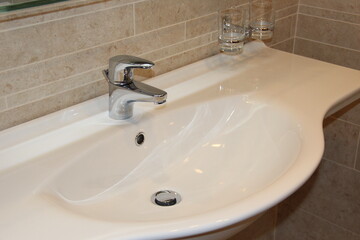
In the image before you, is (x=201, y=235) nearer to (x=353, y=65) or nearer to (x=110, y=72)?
(x=110, y=72)

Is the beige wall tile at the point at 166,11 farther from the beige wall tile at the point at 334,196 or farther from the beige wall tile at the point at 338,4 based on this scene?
the beige wall tile at the point at 334,196

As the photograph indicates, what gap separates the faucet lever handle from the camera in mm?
1146

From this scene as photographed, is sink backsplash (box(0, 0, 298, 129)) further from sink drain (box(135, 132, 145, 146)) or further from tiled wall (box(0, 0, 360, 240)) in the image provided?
sink drain (box(135, 132, 145, 146))

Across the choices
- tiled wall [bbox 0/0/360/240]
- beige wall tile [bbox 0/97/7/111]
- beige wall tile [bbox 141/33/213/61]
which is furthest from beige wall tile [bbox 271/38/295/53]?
beige wall tile [bbox 0/97/7/111]

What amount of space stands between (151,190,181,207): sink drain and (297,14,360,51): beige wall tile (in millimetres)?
850

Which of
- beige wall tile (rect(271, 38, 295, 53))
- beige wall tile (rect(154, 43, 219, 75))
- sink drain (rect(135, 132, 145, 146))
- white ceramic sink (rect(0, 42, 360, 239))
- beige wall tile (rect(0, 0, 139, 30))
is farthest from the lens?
beige wall tile (rect(271, 38, 295, 53))

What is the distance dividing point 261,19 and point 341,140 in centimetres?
54

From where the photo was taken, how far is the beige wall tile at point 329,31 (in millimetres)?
1723

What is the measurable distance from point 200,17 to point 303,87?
0.33 metres

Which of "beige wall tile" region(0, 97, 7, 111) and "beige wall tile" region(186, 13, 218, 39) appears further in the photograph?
"beige wall tile" region(186, 13, 218, 39)

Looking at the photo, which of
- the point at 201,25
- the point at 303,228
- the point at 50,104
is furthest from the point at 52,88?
the point at 303,228

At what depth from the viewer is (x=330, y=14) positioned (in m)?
1.75

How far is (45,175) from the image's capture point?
1029 mm

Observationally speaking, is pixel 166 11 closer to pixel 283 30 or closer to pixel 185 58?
pixel 185 58
